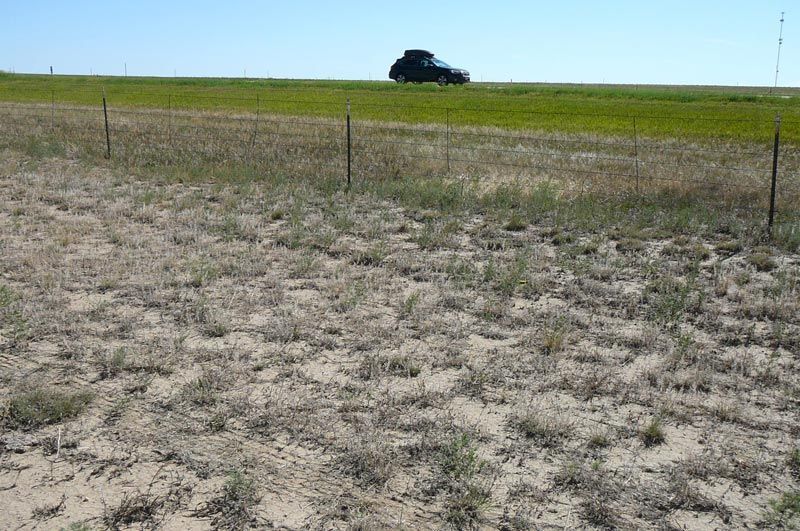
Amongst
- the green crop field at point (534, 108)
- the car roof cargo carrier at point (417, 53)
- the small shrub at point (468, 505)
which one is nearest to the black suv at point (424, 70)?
the car roof cargo carrier at point (417, 53)

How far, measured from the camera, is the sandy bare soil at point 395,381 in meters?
4.65

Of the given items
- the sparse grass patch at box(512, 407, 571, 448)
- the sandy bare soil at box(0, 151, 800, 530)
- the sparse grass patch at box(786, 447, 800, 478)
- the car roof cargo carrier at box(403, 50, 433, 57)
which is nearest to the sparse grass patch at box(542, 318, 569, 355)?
the sandy bare soil at box(0, 151, 800, 530)

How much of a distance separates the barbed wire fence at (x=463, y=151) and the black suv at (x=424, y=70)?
22102mm

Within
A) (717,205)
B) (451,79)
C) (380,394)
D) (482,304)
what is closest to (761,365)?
(482,304)

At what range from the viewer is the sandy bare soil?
4.65m

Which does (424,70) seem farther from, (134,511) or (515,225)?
(134,511)

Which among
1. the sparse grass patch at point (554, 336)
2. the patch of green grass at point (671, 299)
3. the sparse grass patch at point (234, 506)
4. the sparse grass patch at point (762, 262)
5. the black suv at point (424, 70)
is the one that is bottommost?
the sparse grass patch at point (234, 506)

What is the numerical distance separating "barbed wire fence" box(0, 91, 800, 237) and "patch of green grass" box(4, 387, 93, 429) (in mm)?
9497

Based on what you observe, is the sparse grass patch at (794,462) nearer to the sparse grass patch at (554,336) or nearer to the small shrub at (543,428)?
the small shrub at (543,428)

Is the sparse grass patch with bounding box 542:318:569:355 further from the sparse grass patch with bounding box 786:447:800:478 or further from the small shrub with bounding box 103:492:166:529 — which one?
the small shrub with bounding box 103:492:166:529

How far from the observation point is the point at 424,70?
49.1 meters

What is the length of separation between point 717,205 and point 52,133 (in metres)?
17.6

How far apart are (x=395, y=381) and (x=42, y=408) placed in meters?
2.54

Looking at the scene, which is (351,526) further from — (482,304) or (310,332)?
(482,304)
